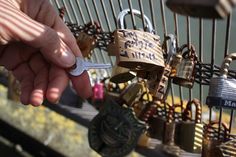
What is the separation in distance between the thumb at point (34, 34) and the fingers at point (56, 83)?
0.8 inches

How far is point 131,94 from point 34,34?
397 mm

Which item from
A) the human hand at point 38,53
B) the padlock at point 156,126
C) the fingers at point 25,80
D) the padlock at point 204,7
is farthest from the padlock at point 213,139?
the padlock at point 204,7

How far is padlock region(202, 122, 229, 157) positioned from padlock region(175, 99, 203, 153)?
2cm

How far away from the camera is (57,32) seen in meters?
1.21

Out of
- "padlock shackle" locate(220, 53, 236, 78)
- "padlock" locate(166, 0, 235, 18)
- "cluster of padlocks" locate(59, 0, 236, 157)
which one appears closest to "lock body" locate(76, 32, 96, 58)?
"cluster of padlocks" locate(59, 0, 236, 157)

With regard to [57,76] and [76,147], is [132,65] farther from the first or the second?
[76,147]

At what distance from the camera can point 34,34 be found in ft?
3.72

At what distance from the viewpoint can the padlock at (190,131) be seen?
1.36 m

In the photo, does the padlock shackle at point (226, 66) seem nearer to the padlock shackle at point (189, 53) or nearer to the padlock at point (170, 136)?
the padlock shackle at point (189, 53)

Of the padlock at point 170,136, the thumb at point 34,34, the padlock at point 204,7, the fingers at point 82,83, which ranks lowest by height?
the padlock at point 170,136

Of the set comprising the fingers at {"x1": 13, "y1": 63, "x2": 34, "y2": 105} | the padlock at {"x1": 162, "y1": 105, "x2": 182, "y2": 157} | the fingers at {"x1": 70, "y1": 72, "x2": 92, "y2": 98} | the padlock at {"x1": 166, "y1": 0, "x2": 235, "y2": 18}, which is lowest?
the padlock at {"x1": 162, "y1": 105, "x2": 182, "y2": 157}

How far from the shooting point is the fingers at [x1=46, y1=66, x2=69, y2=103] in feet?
3.59

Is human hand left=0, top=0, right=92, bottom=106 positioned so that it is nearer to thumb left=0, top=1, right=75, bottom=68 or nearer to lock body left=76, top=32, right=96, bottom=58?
thumb left=0, top=1, right=75, bottom=68

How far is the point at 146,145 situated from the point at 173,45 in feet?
1.60
